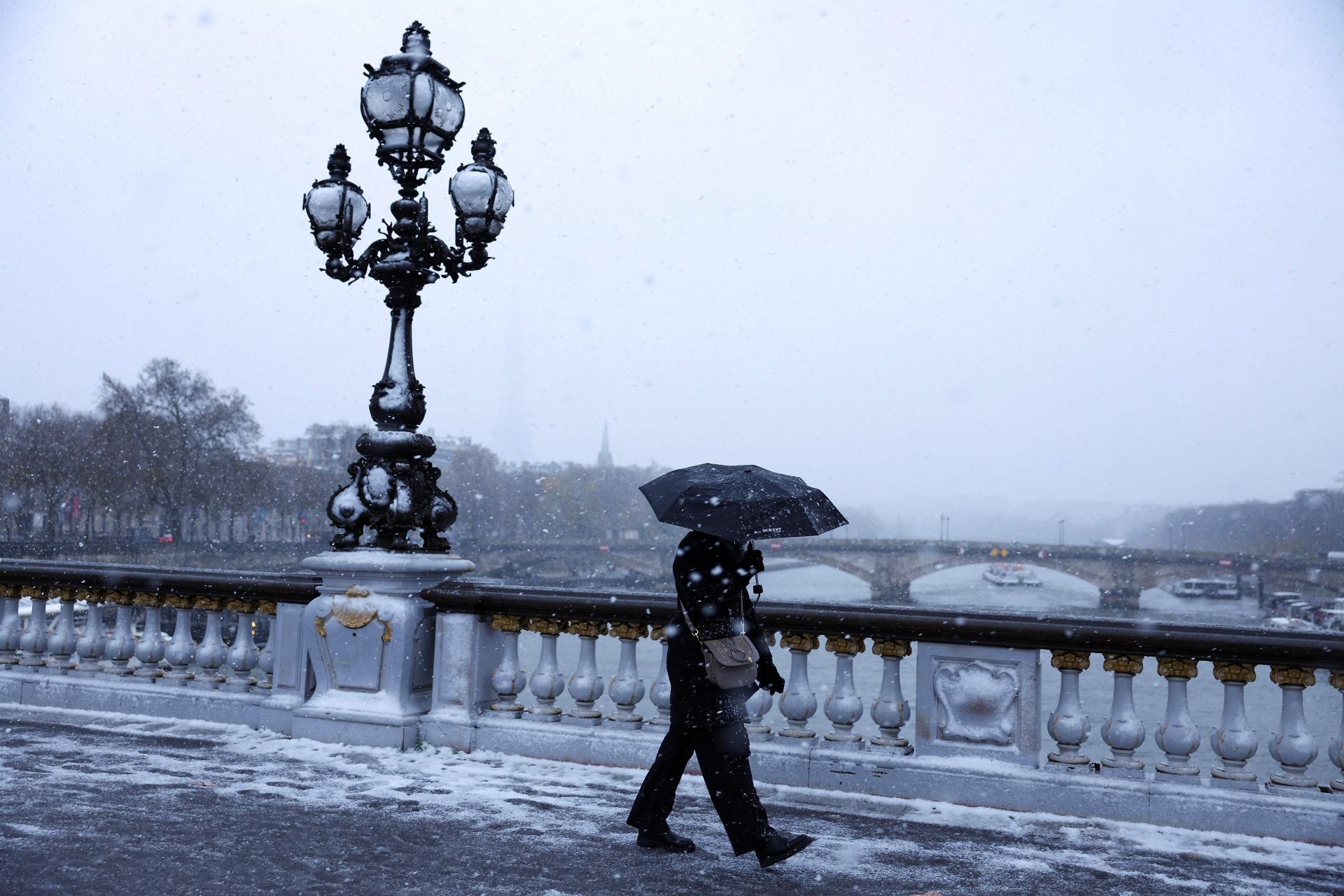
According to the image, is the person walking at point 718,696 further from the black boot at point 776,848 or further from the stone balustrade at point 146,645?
the stone balustrade at point 146,645

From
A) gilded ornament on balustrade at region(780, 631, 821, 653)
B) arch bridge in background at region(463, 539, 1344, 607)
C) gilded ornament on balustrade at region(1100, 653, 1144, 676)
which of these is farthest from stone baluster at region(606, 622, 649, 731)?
arch bridge in background at region(463, 539, 1344, 607)

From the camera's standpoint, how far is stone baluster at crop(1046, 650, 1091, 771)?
17.0 feet

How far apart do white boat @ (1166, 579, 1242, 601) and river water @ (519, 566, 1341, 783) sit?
0.69 m

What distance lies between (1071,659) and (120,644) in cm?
603

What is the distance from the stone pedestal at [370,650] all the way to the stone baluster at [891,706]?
2648 millimetres

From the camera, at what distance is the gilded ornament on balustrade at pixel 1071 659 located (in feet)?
17.0

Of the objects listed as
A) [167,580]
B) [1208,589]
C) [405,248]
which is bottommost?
[1208,589]

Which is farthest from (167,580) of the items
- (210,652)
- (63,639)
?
(63,639)

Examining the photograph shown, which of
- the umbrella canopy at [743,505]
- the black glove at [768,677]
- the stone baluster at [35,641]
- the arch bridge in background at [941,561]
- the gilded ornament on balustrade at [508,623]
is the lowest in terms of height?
the arch bridge in background at [941,561]

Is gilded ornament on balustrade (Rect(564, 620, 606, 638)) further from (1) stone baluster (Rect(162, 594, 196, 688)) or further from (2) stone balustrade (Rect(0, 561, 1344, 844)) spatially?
(1) stone baluster (Rect(162, 594, 196, 688))

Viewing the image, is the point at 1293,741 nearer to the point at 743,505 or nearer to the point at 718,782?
the point at 718,782

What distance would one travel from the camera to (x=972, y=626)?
5.30 m

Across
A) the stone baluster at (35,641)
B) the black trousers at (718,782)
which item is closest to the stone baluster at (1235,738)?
the black trousers at (718,782)

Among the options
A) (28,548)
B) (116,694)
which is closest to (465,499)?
(28,548)
